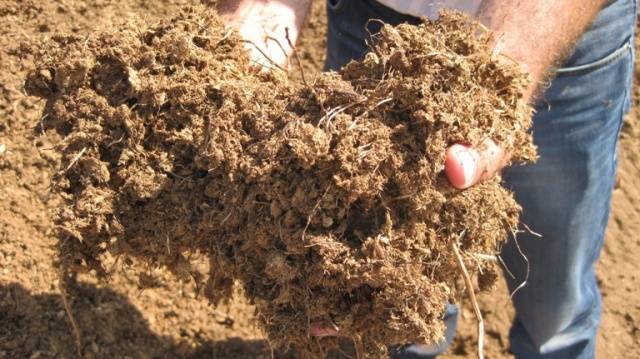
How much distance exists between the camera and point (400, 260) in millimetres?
1386

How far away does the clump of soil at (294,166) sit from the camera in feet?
4.51

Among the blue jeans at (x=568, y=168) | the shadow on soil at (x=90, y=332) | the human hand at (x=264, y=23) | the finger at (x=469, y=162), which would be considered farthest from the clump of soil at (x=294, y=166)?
the shadow on soil at (x=90, y=332)

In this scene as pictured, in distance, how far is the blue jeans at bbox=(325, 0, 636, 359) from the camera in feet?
6.46

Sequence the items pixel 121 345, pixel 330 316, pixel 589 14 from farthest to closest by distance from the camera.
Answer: pixel 121 345 < pixel 589 14 < pixel 330 316

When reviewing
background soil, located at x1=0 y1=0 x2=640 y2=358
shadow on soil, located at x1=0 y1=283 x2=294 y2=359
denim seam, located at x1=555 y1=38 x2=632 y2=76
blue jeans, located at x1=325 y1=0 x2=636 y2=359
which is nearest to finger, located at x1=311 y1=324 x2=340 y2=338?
background soil, located at x1=0 y1=0 x2=640 y2=358

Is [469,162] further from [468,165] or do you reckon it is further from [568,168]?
[568,168]

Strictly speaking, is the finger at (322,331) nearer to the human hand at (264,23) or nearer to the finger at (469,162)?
the finger at (469,162)

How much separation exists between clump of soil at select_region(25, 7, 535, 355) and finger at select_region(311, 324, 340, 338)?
0.03 m

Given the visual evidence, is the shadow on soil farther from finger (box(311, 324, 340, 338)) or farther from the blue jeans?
finger (box(311, 324, 340, 338))

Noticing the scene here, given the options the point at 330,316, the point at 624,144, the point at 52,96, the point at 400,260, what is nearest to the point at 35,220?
the point at 52,96

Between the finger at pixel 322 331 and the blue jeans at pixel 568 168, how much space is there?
85 centimetres

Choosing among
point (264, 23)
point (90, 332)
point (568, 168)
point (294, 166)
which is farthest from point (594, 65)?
point (90, 332)

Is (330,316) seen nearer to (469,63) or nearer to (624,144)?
(469,63)

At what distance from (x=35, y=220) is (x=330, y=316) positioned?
4.92 feet
